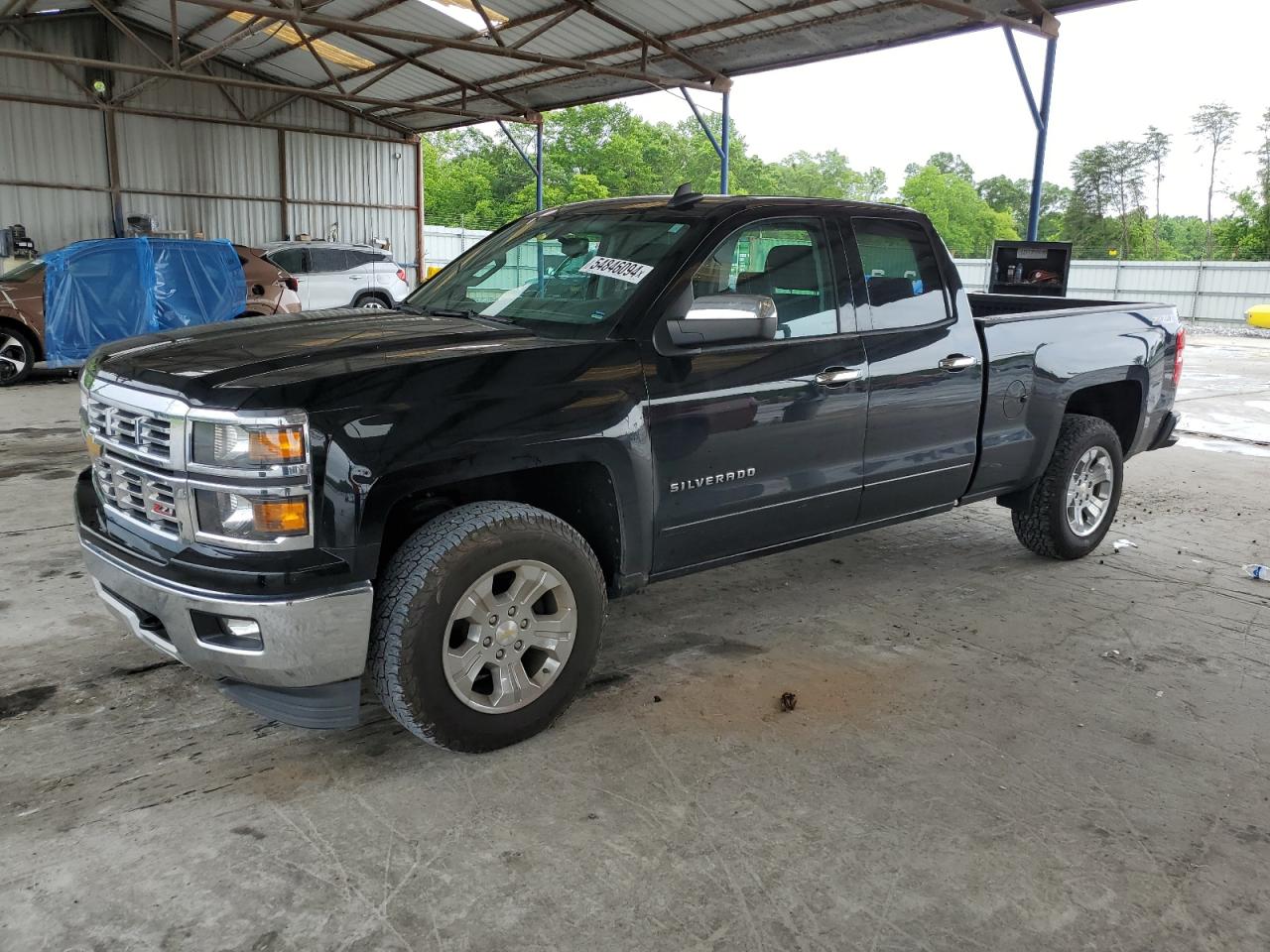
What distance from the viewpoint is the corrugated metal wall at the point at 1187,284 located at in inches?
1063

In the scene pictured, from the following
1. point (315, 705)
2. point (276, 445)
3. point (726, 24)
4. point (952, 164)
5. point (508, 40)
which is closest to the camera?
point (276, 445)

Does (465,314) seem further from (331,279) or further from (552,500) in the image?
(331,279)

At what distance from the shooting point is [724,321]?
3377 mm

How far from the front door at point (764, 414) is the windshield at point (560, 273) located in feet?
0.79

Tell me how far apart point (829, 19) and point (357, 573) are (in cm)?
1122

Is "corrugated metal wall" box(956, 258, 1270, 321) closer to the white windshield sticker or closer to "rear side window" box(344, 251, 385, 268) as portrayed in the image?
"rear side window" box(344, 251, 385, 268)

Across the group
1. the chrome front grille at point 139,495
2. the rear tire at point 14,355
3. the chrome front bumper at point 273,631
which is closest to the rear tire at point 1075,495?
the chrome front bumper at point 273,631

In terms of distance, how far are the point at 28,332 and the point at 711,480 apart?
10985mm

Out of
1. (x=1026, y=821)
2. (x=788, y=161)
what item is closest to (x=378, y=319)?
(x=1026, y=821)

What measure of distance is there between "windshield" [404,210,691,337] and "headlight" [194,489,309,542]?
3.75 ft

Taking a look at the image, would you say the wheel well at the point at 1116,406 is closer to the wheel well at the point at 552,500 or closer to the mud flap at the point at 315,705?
the wheel well at the point at 552,500

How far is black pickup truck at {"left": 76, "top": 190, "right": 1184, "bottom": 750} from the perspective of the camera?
8.64 feet

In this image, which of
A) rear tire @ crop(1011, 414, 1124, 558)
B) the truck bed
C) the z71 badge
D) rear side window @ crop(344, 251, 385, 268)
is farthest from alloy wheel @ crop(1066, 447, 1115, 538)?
rear side window @ crop(344, 251, 385, 268)

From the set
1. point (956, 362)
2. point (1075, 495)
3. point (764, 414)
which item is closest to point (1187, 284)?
point (1075, 495)
